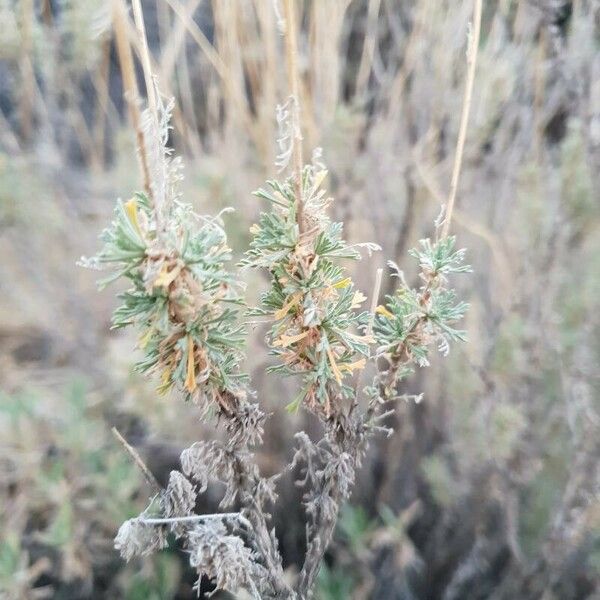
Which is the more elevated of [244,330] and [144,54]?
[144,54]

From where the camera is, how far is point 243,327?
1.16ft

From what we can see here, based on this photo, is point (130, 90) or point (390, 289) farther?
point (390, 289)

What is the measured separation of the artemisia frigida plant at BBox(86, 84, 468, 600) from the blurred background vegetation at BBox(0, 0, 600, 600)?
42 centimetres

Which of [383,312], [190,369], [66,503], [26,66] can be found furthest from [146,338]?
[26,66]

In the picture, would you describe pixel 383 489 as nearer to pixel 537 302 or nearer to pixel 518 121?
pixel 537 302

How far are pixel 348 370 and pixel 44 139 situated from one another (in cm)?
104

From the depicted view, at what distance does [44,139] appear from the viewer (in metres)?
1.22

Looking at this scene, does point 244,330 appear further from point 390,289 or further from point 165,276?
point 390,289

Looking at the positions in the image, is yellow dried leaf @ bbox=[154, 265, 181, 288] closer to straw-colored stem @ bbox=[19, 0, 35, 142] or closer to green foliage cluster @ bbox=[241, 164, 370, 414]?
green foliage cluster @ bbox=[241, 164, 370, 414]

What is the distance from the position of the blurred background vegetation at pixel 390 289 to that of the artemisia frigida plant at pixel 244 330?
1.38 feet

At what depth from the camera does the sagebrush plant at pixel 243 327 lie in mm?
296

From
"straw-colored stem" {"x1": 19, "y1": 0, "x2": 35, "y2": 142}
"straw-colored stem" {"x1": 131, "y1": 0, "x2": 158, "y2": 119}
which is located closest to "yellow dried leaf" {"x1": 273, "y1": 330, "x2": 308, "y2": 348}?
"straw-colored stem" {"x1": 131, "y1": 0, "x2": 158, "y2": 119}

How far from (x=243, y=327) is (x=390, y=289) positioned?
622 millimetres

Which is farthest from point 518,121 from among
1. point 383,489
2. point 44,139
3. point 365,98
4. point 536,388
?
point 44,139
